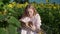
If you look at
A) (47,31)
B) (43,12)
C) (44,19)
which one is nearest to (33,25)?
(47,31)

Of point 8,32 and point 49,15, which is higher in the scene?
point 8,32

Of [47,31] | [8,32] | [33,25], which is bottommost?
[47,31]

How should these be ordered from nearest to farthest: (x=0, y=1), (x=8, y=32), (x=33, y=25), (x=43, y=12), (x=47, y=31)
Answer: (x=8, y=32), (x=0, y=1), (x=33, y=25), (x=47, y=31), (x=43, y=12)

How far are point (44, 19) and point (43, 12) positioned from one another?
0.60m

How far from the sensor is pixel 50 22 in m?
6.68

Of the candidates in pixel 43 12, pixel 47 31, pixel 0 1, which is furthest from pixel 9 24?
pixel 43 12

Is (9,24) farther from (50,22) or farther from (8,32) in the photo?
(50,22)

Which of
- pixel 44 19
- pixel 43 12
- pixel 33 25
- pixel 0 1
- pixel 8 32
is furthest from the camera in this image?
pixel 43 12

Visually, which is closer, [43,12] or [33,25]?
[33,25]

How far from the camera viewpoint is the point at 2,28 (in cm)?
122

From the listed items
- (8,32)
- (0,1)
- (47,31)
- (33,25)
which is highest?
(0,1)

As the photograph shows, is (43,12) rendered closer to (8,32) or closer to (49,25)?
(49,25)

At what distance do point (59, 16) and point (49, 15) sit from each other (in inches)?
10.4

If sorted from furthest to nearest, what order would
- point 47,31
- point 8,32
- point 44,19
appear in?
point 44,19, point 47,31, point 8,32
